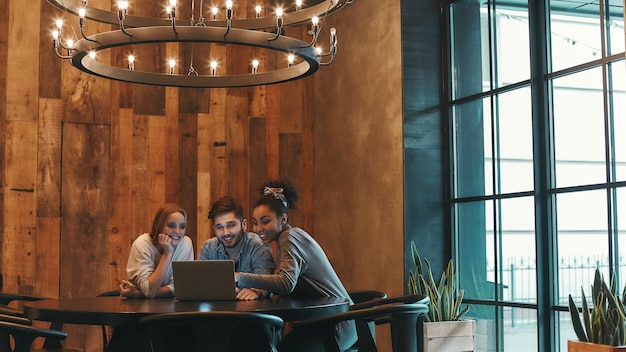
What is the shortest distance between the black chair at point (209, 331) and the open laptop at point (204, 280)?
762mm

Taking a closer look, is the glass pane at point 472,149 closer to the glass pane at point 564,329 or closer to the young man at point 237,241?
the glass pane at point 564,329

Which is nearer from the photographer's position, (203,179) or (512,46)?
(512,46)

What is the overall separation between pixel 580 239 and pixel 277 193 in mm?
1662

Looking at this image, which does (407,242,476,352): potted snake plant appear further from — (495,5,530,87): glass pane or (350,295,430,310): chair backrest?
(495,5,530,87): glass pane

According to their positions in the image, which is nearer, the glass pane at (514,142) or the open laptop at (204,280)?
the open laptop at (204,280)

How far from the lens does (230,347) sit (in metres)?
3.12

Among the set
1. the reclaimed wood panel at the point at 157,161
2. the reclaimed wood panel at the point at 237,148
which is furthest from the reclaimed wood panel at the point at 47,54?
the reclaimed wood panel at the point at 237,148

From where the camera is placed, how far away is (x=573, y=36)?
4691 millimetres

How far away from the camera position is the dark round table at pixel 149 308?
333 cm

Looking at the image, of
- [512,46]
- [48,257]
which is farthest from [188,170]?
[512,46]

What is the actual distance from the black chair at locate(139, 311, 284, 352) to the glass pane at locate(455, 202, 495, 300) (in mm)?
2495

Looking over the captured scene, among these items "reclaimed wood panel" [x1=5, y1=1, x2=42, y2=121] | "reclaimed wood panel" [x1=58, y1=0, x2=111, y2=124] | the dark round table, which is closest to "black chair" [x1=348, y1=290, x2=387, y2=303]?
the dark round table

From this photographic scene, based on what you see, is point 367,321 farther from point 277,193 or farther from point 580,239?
point 580,239

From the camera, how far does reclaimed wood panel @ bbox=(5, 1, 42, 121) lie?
6.16 metres
